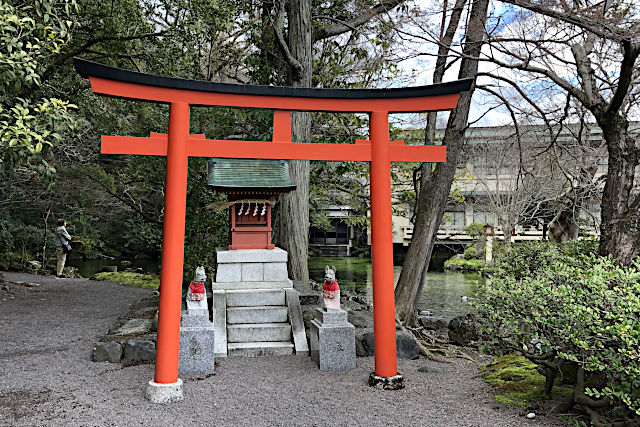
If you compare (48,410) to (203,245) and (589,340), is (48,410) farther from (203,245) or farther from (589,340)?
(203,245)

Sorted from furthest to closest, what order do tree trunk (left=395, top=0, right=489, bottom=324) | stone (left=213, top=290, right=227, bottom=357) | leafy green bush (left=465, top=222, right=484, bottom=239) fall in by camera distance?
1. leafy green bush (left=465, top=222, right=484, bottom=239)
2. tree trunk (left=395, top=0, right=489, bottom=324)
3. stone (left=213, top=290, right=227, bottom=357)

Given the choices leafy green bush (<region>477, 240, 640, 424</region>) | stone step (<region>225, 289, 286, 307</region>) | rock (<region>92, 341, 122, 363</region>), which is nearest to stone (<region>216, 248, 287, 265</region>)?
stone step (<region>225, 289, 286, 307</region>)

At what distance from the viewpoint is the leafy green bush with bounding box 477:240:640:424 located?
123 inches

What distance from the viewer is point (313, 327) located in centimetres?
605

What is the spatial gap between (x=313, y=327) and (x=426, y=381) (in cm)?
150

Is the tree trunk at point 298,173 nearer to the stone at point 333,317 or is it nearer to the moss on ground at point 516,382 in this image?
the stone at point 333,317

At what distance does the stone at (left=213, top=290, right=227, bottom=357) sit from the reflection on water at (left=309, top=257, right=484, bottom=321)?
5.94 meters

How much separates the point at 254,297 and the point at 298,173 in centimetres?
336

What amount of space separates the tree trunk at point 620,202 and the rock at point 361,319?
3340mm

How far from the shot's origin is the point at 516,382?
473 centimetres

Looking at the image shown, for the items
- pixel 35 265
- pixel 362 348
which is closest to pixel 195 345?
pixel 362 348

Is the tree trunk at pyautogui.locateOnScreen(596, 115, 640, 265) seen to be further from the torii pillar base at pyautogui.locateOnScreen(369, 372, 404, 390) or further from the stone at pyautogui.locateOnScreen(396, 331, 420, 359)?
the torii pillar base at pyautogui.locateOnScreen(369, 372, 404, 390)

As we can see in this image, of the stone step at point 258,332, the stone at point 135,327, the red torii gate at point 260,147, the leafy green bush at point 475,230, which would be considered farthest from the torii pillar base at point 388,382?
the leafy green bush at point 475,230

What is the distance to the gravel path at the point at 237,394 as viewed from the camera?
4152 mm
